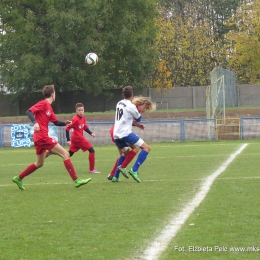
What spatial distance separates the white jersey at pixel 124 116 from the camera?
39.3 ft

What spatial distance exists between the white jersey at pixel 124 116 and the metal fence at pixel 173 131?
1861cm

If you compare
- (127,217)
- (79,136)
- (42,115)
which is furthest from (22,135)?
(127,217)

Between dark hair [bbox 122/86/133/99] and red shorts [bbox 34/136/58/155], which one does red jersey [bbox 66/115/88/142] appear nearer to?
dark hair [bbox 122/86/133/99]

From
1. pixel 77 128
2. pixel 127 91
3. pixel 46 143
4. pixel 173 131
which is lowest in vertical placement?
pixel 173 131

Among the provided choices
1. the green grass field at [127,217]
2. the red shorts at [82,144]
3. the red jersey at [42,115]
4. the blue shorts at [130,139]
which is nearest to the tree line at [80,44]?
the red shorts at [82,144]

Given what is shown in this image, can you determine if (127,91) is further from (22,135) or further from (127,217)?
(22,135)

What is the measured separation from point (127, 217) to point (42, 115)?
373 cm

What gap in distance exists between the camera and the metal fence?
30703 millimetres

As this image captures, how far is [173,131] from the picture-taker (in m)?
31.0

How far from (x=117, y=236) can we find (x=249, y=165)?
920 cm

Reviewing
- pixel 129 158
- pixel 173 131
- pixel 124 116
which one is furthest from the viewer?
pixel 173 131

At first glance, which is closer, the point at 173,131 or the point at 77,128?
the point at 77,128

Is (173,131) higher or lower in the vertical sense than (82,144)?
lower

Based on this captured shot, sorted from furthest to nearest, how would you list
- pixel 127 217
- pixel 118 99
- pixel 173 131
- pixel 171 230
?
pixel 118 99, pixel 173 131, pixel 127 217, pixel 171 230
